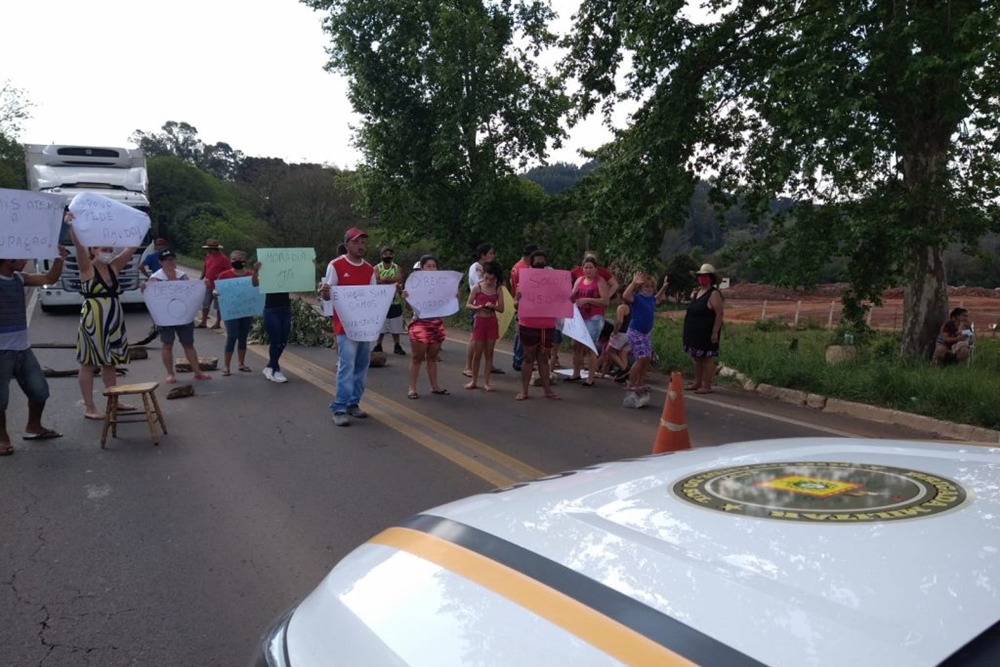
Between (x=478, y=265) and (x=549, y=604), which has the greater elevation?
(x=478, y=265)

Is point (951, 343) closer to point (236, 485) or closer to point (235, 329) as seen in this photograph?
point (236, 485)

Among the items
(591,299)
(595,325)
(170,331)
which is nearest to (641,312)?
(591,299)

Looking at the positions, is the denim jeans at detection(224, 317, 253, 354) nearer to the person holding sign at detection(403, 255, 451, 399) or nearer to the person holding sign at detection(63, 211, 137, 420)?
the person holding sign at detection(403, 255, 451, 399)

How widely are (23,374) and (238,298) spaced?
14.0ft

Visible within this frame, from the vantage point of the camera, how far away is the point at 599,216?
12688 millimetres

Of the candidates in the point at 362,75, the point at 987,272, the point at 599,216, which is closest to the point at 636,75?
the point at 599,216

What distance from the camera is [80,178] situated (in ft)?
64.6

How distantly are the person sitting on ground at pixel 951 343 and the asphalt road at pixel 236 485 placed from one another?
10.6ft

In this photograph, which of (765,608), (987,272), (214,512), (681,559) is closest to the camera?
(765,608)

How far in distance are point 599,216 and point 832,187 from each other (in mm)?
3502

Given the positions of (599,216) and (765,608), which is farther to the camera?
(599,216)

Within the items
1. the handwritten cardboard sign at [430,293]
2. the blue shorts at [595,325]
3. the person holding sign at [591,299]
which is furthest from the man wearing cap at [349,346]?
the blue shorts at [595,325]

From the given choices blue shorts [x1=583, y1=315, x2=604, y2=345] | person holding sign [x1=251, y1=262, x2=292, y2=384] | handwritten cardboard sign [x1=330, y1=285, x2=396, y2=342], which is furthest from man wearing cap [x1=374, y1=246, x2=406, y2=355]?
handwritten cardboard sign [x1=330, y1=285, x2=396, y2=342]

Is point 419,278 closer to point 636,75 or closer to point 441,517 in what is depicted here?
point 636,75
